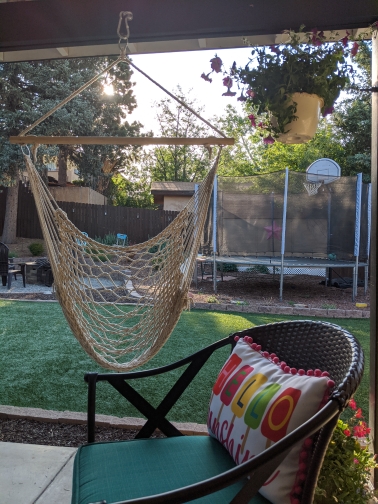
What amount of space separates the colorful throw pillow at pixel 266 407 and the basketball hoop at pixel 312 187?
191 inches

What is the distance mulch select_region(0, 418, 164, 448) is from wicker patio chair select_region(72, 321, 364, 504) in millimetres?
694

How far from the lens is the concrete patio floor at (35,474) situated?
1.36 meters

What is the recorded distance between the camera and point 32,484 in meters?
1.42

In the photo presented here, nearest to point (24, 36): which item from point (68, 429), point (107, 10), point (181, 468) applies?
point (107, 10)

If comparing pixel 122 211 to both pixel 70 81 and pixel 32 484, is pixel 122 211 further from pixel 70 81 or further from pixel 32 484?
pixel 32 484

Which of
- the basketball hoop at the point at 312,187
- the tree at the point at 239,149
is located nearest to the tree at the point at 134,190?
the tree at the point at 239,149

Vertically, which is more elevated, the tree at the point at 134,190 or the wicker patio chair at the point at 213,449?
the tree at the point at 134,190

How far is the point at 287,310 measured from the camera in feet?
14.5

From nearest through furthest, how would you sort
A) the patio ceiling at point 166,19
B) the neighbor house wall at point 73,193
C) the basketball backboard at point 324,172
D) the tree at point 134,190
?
1. the patio ceiling at point 166,19
2. the basketball backboard at point 324,172
3. the neighbor house wall at point 73,193
4. the tree at point 134,190

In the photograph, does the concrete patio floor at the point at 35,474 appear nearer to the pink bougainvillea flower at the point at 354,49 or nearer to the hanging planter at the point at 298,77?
the hanging planter at the point at 298,77

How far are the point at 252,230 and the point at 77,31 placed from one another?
4740 millimetres

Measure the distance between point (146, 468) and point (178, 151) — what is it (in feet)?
52.1

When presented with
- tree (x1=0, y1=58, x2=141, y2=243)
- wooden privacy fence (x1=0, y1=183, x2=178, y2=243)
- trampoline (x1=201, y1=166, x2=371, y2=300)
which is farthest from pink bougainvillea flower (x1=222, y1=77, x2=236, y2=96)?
wooden privacy fence (x1=0, y1=183, x2=178, y2=243)

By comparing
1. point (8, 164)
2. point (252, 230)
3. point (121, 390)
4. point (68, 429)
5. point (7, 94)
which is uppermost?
point (7, 94)
